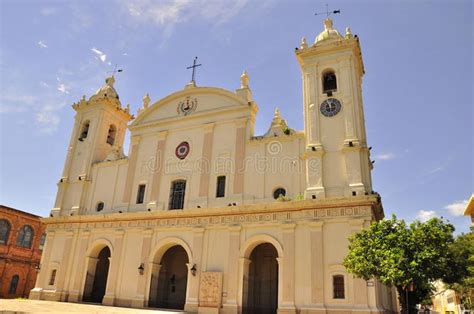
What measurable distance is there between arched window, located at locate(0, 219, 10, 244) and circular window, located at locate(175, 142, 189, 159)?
69.2ft

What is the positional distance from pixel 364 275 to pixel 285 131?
9.61m

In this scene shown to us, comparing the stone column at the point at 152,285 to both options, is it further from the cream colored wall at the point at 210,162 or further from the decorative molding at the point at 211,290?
the decorative molding at the point at 211,290

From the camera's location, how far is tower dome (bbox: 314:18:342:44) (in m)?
23.2

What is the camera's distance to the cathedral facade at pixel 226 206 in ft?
60.4

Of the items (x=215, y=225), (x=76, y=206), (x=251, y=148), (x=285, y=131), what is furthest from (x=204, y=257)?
(x=76, y=206)

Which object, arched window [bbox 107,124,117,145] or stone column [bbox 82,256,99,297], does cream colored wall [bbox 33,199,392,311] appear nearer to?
stone column [bbox 82,256,99,297]

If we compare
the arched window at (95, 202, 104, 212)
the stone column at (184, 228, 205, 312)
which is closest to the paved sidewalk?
the stone column at (184, 228, 205, 312)

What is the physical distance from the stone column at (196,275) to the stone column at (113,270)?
536cm

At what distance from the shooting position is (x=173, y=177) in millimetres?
24406

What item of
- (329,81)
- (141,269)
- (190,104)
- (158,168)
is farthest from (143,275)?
(329,81)

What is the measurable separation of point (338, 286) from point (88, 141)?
21.4 meters

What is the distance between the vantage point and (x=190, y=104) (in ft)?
85.3

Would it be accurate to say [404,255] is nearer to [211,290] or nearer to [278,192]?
[278,192]

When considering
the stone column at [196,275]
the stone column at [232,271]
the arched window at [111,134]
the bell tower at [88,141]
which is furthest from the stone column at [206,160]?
the arched window at [111,134]
